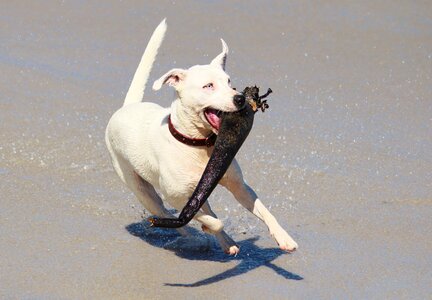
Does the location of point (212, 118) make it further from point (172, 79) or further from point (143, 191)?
point (143, 191)

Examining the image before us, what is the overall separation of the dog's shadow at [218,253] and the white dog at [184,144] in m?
0.14

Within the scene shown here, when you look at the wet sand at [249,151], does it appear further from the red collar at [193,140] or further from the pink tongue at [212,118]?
the pink tongue at [212,118]

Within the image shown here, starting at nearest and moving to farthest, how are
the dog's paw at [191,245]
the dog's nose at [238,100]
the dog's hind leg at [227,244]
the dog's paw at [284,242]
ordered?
the dog's nose at [238,100], the dog's paw at [284,242], the dog's hind leg at [227,244], the dog's paw at [191,245]

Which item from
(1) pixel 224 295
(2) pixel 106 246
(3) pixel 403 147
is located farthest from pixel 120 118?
(3) pixel 403 147

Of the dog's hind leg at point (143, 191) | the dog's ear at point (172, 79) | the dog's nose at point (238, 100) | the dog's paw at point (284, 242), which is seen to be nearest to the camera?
the dog's nose at point (238, 100)

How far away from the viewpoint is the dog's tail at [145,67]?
24.2 ft

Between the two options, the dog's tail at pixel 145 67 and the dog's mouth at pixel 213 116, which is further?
the dog's tail at pixel 145 67

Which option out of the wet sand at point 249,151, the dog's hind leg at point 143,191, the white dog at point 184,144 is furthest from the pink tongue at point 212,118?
the dog's hind leg at point 143,191

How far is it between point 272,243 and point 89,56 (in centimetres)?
441

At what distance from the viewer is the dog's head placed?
587 cm

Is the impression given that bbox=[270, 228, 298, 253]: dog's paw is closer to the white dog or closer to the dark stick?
the white dog

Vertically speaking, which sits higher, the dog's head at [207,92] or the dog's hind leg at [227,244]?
the dog's head at [207,92]

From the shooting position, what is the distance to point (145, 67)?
24.3 feet

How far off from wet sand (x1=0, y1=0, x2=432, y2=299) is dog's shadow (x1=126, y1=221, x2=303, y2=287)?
16 millimetres
